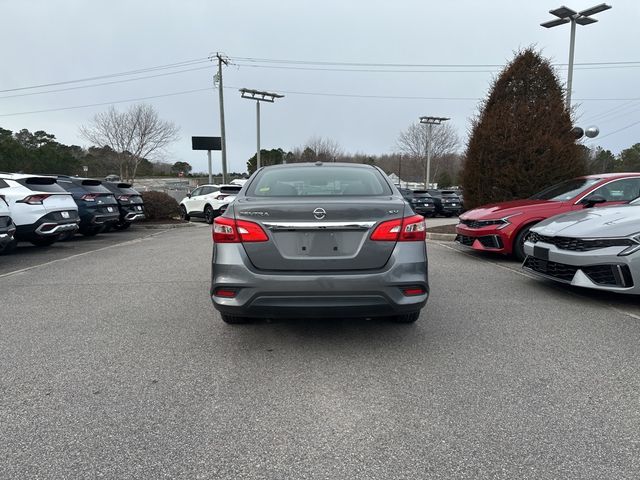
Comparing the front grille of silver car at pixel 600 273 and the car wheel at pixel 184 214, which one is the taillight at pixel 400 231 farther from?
the car wheel at pixel 184 214

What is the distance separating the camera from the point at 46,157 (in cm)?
4497

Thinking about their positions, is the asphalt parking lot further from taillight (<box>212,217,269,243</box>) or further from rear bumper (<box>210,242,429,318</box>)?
taillight (<box>212,217,269,243</box>)

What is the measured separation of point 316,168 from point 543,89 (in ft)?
30.4

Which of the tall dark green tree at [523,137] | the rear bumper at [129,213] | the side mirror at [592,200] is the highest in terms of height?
the tall dark green tree at [523,137]

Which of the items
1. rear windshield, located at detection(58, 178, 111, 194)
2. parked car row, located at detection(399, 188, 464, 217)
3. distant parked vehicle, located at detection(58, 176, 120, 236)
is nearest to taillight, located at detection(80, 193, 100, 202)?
distant parked vehicle, located at detection(58, 176, 120, 236)

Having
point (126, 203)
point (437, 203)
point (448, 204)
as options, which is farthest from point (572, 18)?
point (126, 203)

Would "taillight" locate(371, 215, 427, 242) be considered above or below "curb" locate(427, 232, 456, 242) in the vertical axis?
above

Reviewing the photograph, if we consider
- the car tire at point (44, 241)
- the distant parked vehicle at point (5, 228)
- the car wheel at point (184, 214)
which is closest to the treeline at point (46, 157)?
the car wheel at point (184, 214)

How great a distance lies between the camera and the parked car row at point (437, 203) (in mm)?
23844

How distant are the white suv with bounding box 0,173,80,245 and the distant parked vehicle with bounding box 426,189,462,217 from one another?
19568 millimetres

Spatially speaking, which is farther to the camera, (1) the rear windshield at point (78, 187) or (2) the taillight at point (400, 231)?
(1) the rear windshield at point (78, 187)

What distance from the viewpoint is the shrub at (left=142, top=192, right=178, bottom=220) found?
1656 centimetres

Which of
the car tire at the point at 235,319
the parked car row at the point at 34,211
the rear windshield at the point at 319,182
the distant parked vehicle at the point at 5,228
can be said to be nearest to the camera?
the car tire at the point at 235,319

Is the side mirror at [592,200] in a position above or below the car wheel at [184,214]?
above
